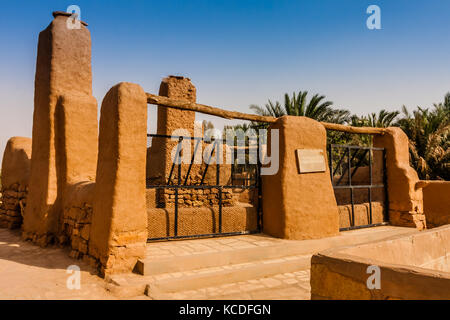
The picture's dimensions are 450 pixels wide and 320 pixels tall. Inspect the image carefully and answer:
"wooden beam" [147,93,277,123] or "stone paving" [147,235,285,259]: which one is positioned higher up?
"wooden beam" [147,93,277,123]

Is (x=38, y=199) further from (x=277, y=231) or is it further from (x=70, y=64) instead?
(x=277, y=231)

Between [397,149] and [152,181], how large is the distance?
7.69 meters

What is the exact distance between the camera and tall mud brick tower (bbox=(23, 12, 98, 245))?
652 centimetres

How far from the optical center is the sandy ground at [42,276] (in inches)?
152

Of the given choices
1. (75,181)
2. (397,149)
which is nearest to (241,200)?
(397,149)

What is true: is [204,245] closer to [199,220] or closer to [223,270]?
[199,220]

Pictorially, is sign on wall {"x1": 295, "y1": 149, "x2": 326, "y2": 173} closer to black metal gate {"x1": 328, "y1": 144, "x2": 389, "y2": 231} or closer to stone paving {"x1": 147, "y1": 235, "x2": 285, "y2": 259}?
black metal gate {"x1": 328, "y1": 144, "x2": 389, "y2": 231}

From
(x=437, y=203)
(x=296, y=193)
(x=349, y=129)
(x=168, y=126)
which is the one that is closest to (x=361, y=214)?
(x=349, y=129)

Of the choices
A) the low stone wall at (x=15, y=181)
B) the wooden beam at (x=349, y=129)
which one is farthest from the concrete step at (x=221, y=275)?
the low stone wall at (x=15, y=181)

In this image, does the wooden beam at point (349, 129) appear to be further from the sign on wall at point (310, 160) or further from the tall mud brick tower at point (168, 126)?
the tall mud brick tower at point (168, 126)

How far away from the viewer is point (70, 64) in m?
7.11

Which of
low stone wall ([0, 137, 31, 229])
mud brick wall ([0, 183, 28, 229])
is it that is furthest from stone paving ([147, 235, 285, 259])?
low stone wall ([0, 137, 31, 229])

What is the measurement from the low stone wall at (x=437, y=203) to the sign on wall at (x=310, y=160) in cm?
476

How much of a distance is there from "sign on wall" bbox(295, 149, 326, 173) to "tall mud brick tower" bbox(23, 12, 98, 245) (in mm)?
4544
